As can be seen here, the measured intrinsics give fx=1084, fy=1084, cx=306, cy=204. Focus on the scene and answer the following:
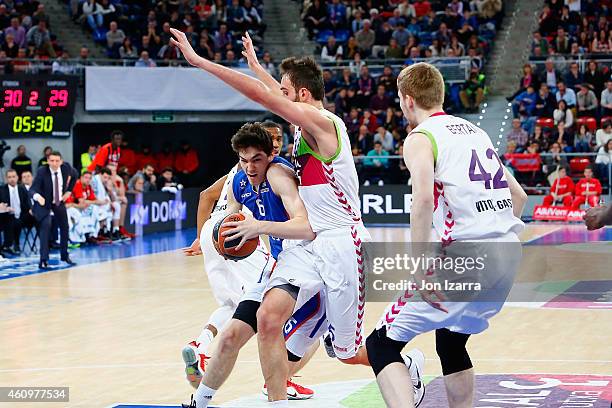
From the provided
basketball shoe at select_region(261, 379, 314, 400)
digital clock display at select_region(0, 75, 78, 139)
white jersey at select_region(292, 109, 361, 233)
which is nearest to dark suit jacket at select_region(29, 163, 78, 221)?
digital clock display at select_region(0, 75, 78, 139)

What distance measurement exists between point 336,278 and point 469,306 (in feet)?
3.43

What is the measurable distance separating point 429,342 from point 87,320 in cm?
365

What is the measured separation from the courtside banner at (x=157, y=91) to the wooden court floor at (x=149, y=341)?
10441 mm

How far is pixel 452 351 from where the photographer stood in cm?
572

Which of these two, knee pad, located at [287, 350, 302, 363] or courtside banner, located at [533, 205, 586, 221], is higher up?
knee pad, located at [287, 350, 302, 363]

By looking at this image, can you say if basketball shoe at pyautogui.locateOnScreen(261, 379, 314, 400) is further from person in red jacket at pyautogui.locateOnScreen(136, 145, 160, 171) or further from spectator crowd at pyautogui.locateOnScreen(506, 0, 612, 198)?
person in red jacket at pyautogui.locateOnScreen(136, 145, 160, 171)

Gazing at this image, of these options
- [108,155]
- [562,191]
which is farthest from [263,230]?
[562,191]

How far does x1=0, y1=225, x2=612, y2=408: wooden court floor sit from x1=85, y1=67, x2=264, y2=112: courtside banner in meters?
10.4

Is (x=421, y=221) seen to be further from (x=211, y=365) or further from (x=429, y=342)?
(x=429, y=342)

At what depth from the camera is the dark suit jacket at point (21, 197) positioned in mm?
17812

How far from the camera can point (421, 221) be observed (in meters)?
5.19

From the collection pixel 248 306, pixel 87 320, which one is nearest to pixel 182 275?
pixel 87 320

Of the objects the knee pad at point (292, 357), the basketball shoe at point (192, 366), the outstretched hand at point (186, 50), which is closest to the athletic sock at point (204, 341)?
the basketball shoe at point (192, 366)

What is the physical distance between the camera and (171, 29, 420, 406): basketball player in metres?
6.18
